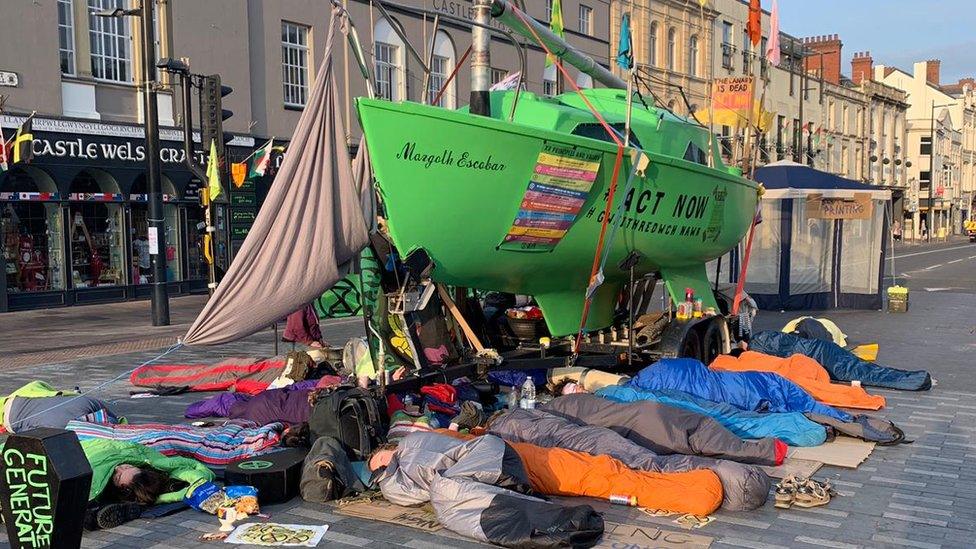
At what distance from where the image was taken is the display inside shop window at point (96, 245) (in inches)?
802

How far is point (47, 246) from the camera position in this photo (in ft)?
64.8

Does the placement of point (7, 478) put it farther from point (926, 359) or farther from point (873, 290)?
point (873, 290)

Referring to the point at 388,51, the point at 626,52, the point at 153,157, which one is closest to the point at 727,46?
the point at 388,51

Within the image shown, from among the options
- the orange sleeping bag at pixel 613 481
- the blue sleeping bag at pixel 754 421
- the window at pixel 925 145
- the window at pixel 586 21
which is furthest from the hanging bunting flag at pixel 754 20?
the window at pixel 925 145

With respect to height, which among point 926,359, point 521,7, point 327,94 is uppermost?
point 521,7

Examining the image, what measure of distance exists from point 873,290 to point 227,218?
16.0 m

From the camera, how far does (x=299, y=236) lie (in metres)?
7.16

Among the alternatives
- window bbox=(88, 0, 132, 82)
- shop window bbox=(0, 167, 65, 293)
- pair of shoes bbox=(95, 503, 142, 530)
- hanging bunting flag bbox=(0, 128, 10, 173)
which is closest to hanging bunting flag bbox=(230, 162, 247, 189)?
window bbox=(88, 0, 132, 82)

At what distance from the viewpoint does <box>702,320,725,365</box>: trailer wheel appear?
35.7 feet

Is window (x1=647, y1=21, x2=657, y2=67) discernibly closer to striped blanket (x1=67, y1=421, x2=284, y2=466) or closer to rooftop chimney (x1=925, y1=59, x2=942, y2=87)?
striped blanket (x1=67, y1=421, x2=284, y2=466)

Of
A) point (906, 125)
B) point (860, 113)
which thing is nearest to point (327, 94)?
point (860, 113)

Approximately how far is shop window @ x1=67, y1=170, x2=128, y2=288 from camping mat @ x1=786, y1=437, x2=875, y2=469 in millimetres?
17553

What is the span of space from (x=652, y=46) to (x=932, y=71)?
2274 inches

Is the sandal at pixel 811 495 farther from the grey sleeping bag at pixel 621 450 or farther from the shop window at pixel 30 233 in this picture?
the shop window at pixel 30 233
